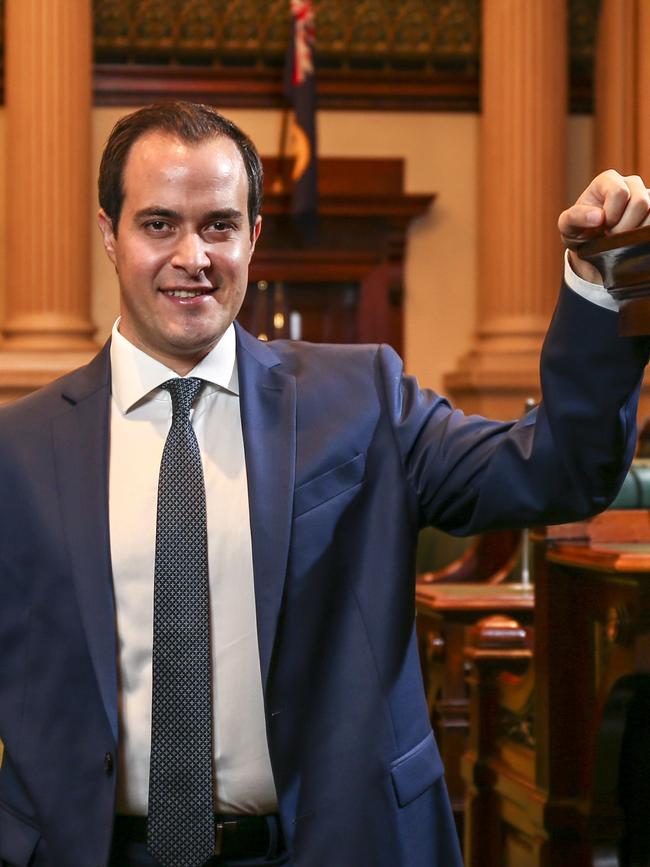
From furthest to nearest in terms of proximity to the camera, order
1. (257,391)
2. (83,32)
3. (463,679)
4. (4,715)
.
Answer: (83,32)
(463,679)
(257,391)
(4,715)

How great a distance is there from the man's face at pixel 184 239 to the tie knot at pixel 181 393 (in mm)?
57

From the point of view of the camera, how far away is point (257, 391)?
197cm

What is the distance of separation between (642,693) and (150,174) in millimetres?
1931

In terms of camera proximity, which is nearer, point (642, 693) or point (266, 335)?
point (642, 693)

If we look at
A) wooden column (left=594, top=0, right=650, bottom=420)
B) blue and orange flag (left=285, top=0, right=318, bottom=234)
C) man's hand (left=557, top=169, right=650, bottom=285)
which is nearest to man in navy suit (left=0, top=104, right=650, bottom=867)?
man's hand (left=557, top=169, right=650, bottom=285)

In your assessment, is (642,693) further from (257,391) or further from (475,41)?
(475,41)

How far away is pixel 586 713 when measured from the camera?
11.1 feet

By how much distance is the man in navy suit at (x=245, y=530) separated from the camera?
1.78m

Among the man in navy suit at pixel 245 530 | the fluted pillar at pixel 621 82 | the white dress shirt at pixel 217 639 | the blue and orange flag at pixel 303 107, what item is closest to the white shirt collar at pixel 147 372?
the man in navy suit at pixel 245 530

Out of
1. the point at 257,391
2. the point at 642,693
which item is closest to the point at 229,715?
the point at 257,391

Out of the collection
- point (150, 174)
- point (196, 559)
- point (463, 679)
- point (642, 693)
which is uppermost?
point (150, 174)

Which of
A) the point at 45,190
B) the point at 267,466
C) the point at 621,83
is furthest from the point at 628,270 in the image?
the point at 621,83

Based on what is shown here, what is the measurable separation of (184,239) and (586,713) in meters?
1.92

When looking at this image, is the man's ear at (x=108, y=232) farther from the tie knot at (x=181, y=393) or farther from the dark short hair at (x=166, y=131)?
the tie knot at (x=181, y=393)
